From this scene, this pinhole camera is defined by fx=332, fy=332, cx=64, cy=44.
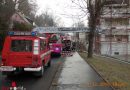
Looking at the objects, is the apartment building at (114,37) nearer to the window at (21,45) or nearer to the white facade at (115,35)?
the white facade at (115,35)

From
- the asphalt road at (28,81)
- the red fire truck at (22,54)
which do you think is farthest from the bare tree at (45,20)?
the red fire truck at (22,54)

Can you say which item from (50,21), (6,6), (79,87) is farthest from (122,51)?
(50,21)

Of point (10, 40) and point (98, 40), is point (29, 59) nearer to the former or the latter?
point (10, 40)

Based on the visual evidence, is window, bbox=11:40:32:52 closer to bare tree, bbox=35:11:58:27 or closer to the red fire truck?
the red fire truck

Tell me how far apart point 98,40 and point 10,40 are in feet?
158

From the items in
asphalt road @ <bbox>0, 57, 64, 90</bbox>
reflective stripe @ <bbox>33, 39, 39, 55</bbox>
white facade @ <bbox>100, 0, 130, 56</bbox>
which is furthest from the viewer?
white facade @ <bbox>100, 0, 130, 56</bbox>

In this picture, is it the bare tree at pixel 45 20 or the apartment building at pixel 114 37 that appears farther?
the bare tree at pixel 45 20

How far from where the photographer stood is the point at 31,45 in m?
16.2

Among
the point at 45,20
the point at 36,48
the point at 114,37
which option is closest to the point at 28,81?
the point at 36,48

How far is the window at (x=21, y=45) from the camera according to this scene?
16.1 metres

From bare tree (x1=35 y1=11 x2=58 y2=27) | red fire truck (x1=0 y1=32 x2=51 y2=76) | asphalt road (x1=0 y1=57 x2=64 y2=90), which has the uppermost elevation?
bare tree (x1=35 y1=11 x2=58 y2=27)

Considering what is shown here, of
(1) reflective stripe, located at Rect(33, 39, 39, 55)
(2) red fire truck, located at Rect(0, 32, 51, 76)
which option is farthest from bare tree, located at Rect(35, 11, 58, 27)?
(1) reflective stripe, located at Rect(33, 39, 39, 55)

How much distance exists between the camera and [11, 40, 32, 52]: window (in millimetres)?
16119

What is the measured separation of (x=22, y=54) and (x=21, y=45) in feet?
1.97
